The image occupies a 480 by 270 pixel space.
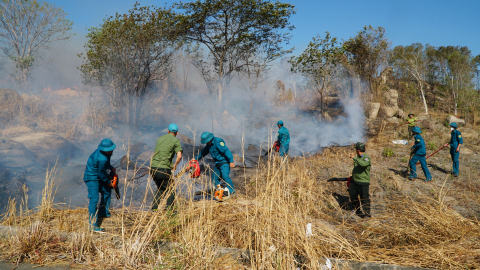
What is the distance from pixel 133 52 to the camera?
41.7 feet

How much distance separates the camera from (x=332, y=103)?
21422 mm

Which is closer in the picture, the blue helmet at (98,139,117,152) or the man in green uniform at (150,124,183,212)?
the blue helmet at (98,139,117,152)

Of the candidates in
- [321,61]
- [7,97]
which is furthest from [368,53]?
[7,97]

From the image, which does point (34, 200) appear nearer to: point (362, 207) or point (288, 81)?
point (362, 207)

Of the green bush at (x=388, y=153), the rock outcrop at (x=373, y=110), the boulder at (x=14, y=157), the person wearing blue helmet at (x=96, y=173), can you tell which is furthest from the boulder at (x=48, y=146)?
the rock outcrop at (x=373, y=110)

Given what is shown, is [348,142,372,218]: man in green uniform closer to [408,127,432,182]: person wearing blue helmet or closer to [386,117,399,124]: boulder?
[408,127,432,182]: person wearing blue helmet

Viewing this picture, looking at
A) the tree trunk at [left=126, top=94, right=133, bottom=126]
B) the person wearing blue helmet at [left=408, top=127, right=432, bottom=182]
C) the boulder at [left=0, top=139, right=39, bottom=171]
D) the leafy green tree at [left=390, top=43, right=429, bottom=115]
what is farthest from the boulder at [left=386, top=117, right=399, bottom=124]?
the boulder at [left=0, top=139, right=39, bottom=171]

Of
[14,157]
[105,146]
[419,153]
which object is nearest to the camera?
[105,146]

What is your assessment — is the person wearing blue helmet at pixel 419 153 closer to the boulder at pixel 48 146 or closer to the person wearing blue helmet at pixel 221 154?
the person wearing blue helmet at pixel 221 154

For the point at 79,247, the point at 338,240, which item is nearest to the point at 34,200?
the point at 79,247

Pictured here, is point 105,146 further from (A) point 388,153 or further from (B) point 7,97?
(B) point 7,97

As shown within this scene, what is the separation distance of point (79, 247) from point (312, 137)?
39.8 ft

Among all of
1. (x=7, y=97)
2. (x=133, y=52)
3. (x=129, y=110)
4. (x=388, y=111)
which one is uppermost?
(x=133, y=52)

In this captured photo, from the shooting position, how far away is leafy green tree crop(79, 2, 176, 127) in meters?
12.5
